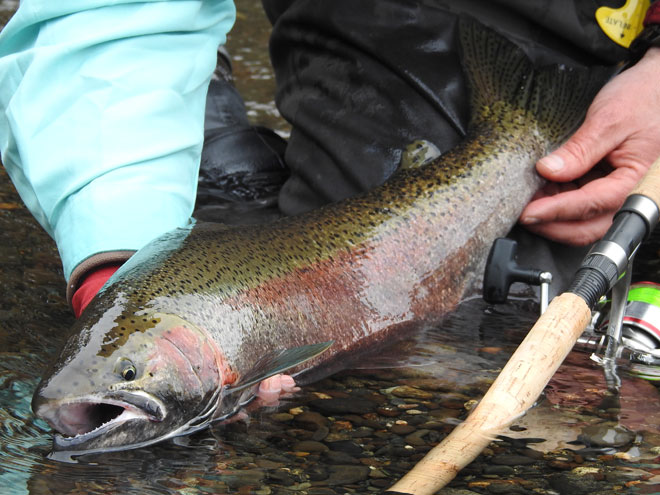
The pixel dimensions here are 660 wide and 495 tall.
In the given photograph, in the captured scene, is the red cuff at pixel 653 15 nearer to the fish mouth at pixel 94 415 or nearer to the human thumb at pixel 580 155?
the human thumb at pixel 580 155

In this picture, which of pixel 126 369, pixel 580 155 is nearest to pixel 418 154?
pixel 580 155

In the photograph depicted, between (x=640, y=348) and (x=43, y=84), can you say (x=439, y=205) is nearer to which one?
(x=640, y=348)

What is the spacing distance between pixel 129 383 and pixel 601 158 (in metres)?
1.84

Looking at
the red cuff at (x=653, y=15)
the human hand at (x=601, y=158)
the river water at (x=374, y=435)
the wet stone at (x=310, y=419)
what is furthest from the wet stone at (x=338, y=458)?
the red cuff at (x=653, y=15)

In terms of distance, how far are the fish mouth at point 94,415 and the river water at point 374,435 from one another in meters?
0.05

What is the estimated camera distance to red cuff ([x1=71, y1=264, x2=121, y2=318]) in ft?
7.31

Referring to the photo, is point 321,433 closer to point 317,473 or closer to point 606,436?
point 317,473

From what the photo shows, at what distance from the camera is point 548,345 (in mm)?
1797

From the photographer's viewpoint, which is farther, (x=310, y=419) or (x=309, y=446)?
(x=310, y=419)

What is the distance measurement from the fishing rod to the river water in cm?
8

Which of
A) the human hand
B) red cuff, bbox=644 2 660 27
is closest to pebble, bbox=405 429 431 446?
the human hand

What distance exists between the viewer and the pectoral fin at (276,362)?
6.56 feet

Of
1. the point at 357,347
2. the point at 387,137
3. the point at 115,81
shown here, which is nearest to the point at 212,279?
the point at 357,347

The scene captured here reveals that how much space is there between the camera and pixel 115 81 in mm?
2490
